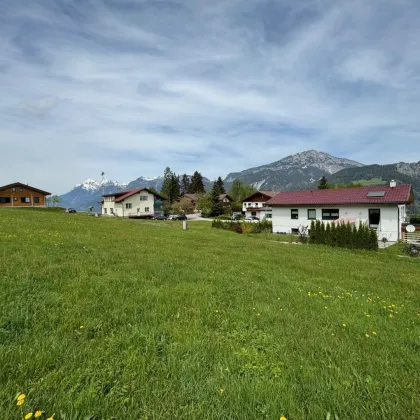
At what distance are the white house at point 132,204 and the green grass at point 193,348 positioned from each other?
6465cm

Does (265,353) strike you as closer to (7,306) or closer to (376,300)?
(7,306)

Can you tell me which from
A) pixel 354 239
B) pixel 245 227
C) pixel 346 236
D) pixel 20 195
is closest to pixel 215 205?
pixel 245 227

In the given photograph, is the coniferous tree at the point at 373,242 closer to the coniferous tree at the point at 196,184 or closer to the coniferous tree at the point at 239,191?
the coniferous tree at the point at 239,191

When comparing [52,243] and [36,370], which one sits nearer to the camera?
[36,370]

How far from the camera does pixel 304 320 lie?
16.2ft

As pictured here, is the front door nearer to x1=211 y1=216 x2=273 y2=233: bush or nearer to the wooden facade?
x1=211 y1=216 x2=273 y2=233: bush

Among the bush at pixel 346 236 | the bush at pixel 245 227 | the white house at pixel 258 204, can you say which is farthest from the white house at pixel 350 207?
the white house at pixel 258 204

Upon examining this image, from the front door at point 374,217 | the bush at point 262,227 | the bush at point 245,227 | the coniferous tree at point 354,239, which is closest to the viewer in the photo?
the coniferous tree at point 354,239

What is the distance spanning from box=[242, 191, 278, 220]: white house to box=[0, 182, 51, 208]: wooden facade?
175 ft

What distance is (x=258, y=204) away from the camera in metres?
79.6

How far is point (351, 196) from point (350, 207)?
1.54 m

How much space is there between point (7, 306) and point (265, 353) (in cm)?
420

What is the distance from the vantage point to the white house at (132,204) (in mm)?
69188

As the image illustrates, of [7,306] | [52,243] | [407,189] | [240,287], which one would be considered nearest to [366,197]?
[407,189]
